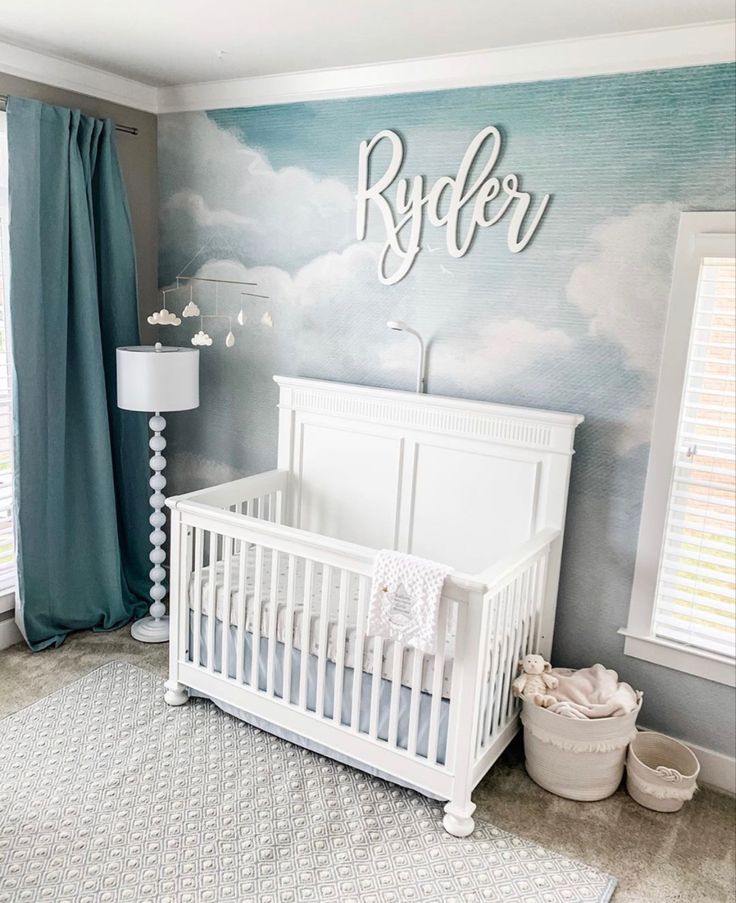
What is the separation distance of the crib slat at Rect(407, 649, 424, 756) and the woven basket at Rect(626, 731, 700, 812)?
714mm

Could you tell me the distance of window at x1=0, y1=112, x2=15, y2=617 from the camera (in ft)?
9.89

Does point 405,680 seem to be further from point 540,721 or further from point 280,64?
point 280,64

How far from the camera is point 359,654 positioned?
242 centimetres

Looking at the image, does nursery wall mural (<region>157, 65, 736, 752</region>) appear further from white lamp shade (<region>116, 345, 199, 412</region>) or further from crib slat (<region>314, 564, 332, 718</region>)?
crib slat (<region>314, 564, 332, 718</region>)

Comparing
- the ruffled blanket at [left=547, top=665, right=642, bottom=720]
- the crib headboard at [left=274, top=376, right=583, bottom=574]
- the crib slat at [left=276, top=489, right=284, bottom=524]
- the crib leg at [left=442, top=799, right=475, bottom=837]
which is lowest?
the crib leg at [left=442, top=799, right=475, bottom=837]

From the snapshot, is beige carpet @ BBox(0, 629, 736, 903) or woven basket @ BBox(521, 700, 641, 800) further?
woven basket @ BBox(521, 700, 641, 800)

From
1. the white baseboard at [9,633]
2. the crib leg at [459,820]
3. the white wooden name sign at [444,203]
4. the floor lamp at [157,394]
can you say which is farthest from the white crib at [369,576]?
the white baseboard at [9,633]

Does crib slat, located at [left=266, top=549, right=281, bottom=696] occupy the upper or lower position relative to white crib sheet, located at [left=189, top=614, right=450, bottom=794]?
upper

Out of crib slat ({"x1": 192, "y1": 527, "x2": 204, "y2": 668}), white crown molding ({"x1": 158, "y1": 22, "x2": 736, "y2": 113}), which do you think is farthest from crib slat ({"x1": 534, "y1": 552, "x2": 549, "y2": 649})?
white crown molding ({"x1": 158, "y1": 22, "x2": 736, "y2": 113})

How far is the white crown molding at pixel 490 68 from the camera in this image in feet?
7.57

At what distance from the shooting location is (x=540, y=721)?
2457 mm

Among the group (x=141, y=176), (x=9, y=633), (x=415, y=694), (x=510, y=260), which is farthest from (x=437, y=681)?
(x=141, y=176)

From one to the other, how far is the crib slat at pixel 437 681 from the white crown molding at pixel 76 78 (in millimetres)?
2514

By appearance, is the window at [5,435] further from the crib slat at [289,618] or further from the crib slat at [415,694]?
the crib slat at [415,694]
